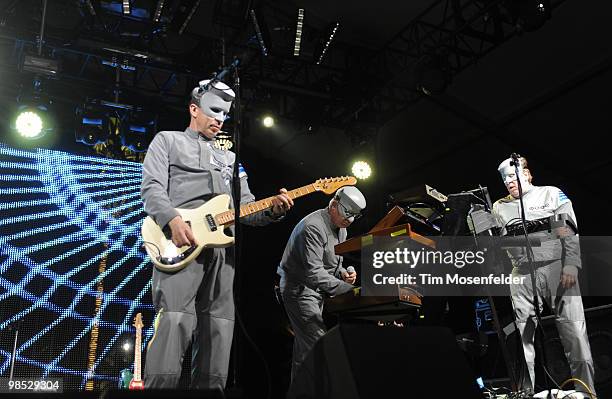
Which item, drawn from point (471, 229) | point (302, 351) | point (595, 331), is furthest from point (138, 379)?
point (595, 331)

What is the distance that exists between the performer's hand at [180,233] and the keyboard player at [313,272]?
1.55m

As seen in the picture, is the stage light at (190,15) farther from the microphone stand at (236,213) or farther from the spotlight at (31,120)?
the microphone stand at (236,213)

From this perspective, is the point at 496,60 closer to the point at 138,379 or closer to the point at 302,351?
the point at 302,351

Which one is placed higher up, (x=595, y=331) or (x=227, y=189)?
(x=227, y=189)

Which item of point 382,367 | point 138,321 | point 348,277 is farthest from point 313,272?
point 138,321

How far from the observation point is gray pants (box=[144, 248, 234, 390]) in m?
3.00

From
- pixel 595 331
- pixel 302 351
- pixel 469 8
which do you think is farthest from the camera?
pixel 469 8

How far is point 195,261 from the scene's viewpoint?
10.6ft

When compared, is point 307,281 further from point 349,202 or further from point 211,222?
point 211,222

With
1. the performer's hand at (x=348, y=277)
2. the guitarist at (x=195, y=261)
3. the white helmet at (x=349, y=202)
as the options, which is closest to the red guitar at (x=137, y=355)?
the performer's hand at (x=348, y=277)

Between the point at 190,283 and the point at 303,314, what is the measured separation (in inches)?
63.7

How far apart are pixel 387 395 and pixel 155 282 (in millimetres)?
1546

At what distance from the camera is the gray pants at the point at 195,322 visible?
9.86ft

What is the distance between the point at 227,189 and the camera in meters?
3.56
